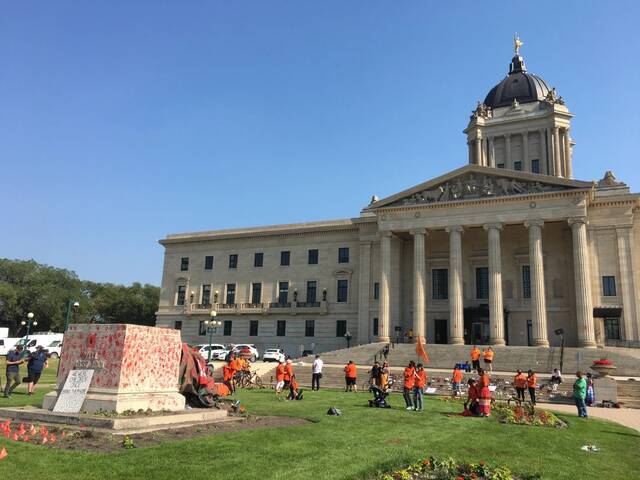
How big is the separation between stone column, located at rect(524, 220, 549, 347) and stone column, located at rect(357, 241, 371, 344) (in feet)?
47.2

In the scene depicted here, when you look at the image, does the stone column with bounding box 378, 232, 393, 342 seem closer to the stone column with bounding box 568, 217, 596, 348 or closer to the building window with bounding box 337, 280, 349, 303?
the building window with bounding box 337, 280, 349, 303

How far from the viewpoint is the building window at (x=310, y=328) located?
5419 centimetres

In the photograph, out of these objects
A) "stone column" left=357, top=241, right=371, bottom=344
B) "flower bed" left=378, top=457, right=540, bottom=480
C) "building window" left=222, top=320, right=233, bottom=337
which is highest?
"stone column" left=357, top=241, right=371, bottom=344

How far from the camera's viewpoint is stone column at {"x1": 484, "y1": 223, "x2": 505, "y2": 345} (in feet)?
138

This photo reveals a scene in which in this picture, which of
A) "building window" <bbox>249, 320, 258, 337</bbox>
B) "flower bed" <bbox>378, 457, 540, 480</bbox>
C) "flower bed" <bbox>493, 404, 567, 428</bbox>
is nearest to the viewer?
"flower bed" <bbox>378, 457, 540, 480</bbox>

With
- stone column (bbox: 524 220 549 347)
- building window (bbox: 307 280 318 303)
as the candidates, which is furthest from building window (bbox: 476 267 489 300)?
building window (bbox: 307 280 318 303)

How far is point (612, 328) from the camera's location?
42.0 meters

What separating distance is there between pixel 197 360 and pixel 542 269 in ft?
111

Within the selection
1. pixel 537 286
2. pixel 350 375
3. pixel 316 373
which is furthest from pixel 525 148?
pixel 316 373

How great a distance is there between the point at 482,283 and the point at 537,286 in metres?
6.87

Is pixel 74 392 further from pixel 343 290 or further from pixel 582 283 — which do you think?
pixel 343 290

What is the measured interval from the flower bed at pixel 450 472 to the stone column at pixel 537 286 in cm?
3380

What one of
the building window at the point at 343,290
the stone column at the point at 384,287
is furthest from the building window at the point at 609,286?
the building window at the point at 343,290

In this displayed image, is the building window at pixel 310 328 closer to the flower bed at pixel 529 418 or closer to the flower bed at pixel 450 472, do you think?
the flower bed at pixel 529 418
